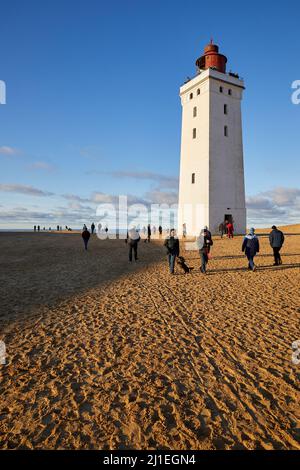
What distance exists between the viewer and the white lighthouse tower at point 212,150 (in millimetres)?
32750

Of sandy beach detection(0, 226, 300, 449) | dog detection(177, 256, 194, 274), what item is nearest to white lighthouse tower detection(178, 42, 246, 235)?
dog detection(177, 256, 194, 274)

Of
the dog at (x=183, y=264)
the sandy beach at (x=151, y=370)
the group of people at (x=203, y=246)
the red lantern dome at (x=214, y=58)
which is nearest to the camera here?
the sandy beach at (x=151, y=370)

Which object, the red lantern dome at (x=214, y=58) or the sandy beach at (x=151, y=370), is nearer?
the sandy beach at (x=151, y=370)

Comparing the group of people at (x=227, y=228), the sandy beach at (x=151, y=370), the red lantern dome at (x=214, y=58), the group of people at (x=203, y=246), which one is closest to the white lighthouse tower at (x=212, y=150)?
the red lantern dome at (x=214, y=58)

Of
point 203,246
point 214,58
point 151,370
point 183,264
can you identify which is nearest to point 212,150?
point 214,58

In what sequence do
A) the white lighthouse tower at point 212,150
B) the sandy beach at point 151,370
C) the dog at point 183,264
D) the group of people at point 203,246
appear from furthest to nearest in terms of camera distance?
the white lighthouse tower at point 212,150 < the dog at point 183,264 < the group of people at point 203,246 < the sandy beach at point 151,370

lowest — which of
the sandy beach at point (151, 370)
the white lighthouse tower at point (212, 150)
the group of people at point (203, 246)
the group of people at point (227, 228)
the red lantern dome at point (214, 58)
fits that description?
the sandy beach at point (151, 370)

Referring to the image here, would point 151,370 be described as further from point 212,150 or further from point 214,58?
point 214,58

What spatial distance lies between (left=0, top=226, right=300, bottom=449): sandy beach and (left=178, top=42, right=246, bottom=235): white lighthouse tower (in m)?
24.7

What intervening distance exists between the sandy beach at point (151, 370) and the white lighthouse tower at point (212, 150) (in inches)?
974

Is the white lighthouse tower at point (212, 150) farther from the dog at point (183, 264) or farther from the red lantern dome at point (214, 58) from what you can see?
the dog at point (183, 264)

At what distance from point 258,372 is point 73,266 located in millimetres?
13335

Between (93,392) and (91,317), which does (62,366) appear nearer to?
(93,392)

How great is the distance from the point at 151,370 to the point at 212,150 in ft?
104
